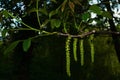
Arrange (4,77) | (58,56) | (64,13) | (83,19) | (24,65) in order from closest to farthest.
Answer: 1. (83,19)
2. (64,13)
3. (24,65)
4. (4,77)
5. (58,56)

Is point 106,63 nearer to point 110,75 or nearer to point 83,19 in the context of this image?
point 110,75

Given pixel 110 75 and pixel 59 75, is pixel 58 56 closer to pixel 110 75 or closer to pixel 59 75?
pixel 59 75

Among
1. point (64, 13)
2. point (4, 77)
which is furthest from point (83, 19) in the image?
point (4, 77)

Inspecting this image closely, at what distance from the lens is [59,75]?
110 ft

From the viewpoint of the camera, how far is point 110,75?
33500 millimetres

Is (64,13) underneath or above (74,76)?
above

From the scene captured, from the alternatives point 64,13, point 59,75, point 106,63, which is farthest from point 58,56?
point 64,13

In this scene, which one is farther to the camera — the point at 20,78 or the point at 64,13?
the point at 20,78

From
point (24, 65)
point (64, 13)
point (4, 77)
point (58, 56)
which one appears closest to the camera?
point (64, 13)

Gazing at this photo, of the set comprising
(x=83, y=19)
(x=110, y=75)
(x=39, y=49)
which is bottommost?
(x=110, y=75)

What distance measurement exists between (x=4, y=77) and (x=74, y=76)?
592 cm

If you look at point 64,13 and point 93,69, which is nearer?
point 64,13

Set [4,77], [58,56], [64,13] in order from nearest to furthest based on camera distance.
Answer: [64,13] → [4,77] → [58,56]

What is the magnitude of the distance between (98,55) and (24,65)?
14.0m
